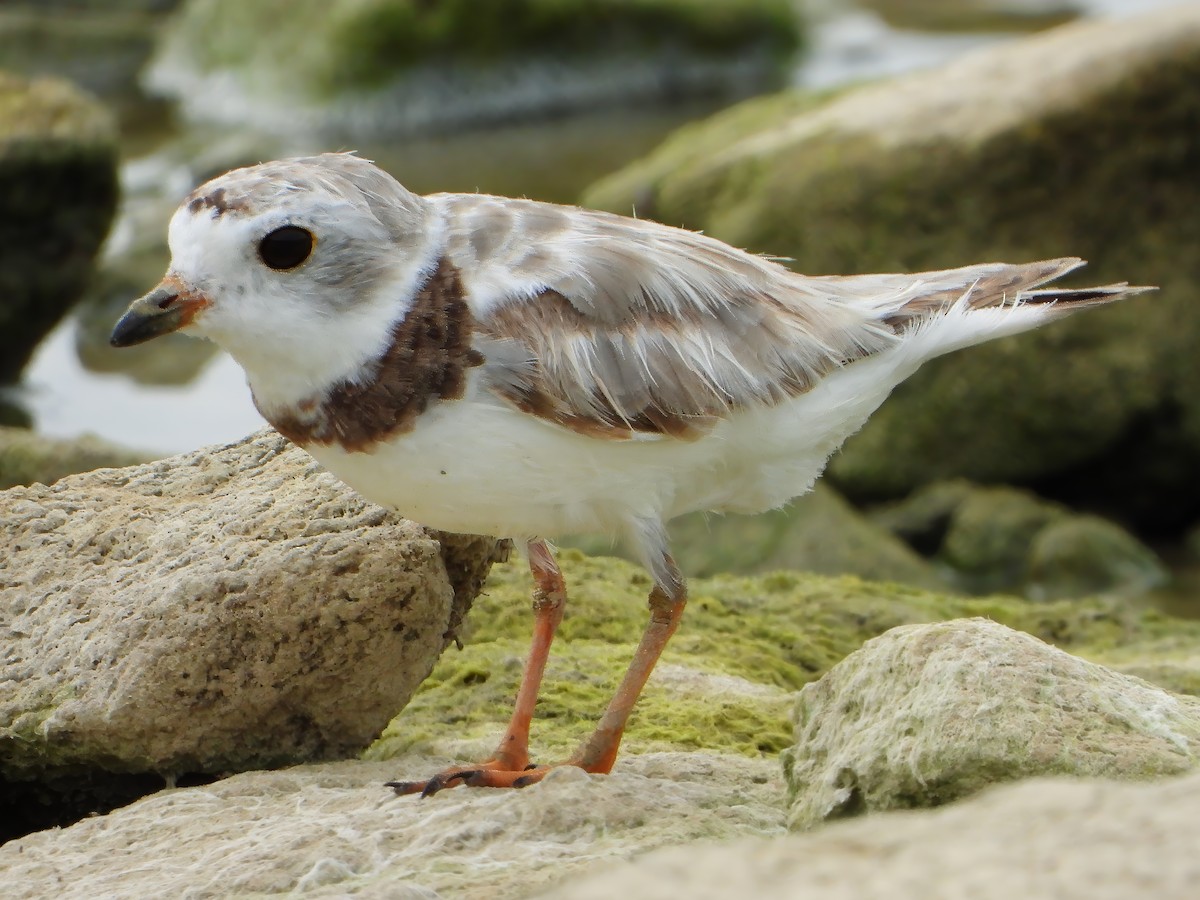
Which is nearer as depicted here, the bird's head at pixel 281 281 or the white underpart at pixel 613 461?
the bird's head at pixel 281 281

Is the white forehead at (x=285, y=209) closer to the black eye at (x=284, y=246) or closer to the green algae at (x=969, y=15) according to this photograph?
the black eye at (x=284, y=246)

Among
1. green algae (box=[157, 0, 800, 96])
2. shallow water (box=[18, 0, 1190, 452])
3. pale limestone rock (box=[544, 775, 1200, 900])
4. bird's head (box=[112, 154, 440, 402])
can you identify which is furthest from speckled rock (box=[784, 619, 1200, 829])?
green algae (box=[157, 0, 800, 96])

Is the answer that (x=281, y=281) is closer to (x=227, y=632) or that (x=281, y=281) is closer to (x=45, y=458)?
(x=227, y=632)

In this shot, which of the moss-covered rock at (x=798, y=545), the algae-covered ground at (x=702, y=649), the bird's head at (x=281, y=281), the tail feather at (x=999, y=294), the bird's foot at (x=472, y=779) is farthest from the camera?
the moss-covered rock at (x=798, y=545)

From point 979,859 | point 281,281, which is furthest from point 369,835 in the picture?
point 979,859

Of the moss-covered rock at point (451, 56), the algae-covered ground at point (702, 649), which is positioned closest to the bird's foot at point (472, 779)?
the algae-covered ground at point (702, 649)

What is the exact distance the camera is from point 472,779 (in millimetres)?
5285

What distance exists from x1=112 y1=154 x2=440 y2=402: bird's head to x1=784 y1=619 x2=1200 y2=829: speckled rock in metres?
1.79

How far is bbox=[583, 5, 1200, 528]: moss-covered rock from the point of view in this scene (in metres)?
11.5

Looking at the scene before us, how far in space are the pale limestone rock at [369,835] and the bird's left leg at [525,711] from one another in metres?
0.06

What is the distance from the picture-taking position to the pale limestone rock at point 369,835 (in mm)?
4598

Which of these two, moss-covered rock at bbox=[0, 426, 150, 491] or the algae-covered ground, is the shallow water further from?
the algae-covered ground

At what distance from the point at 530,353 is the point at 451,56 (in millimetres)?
16458

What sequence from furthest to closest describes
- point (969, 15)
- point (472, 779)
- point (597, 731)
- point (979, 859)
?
point (969, 15) < point (597, 731) < point (472, 779) < point (979, 859)
